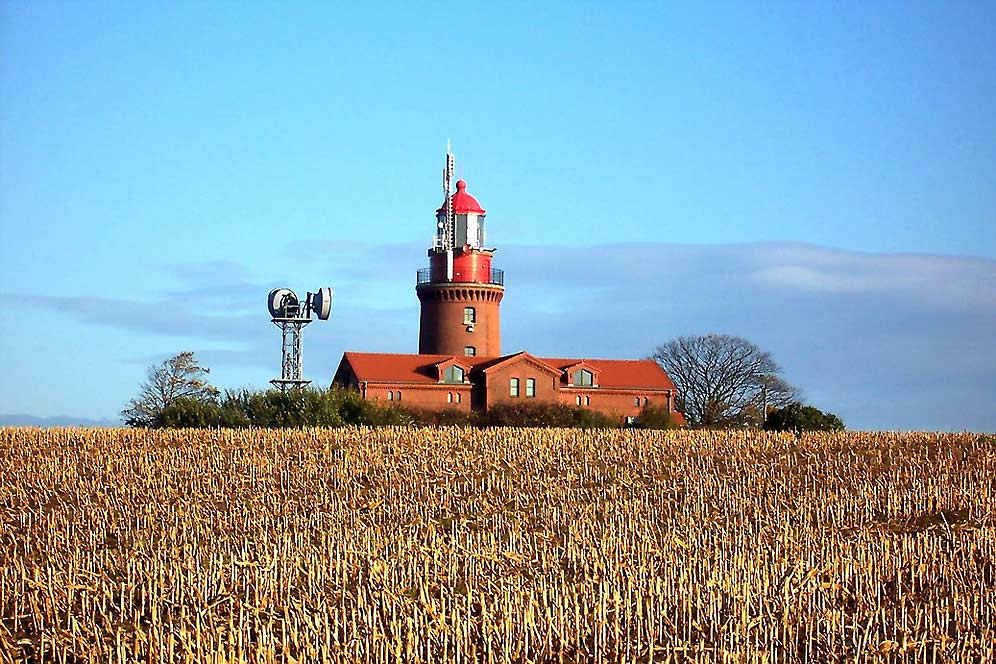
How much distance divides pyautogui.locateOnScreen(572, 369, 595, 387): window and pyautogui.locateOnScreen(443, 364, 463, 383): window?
7.65 meters

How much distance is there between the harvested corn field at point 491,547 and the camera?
14.8 meters

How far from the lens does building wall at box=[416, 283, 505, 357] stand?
84.5 m

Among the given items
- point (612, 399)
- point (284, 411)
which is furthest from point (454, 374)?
point (284, 411)

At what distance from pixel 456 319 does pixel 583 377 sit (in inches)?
339

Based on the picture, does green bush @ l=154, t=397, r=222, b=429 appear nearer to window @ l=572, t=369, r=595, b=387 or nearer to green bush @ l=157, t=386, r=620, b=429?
green bush @ l=157, t=386, r=620, b=429

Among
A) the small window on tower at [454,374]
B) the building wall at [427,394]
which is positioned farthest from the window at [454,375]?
the building wall at [427,394]

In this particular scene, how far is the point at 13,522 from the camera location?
30.3 m

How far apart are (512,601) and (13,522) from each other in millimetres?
17641

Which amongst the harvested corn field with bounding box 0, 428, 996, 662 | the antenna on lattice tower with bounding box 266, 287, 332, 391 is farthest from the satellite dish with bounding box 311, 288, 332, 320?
the harvested corn field with bounding box 0, 428, 996, 662

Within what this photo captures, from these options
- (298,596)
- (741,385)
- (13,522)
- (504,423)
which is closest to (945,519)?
(298,596)

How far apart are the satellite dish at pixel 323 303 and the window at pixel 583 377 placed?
15824 mm

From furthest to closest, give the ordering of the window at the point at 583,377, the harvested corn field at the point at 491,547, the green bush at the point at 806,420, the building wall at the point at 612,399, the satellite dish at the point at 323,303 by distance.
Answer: the window at the point at 583,377 → the building wall at the point at 612,399 → the satellite dish at the point at 323,303 → the green bush at the point at 806,420 → the harvested corn field at the point at 491,547

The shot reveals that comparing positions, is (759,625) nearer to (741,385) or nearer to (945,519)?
(945,519)

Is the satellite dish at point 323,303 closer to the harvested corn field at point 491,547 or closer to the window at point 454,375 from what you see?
the window at point 454,375
